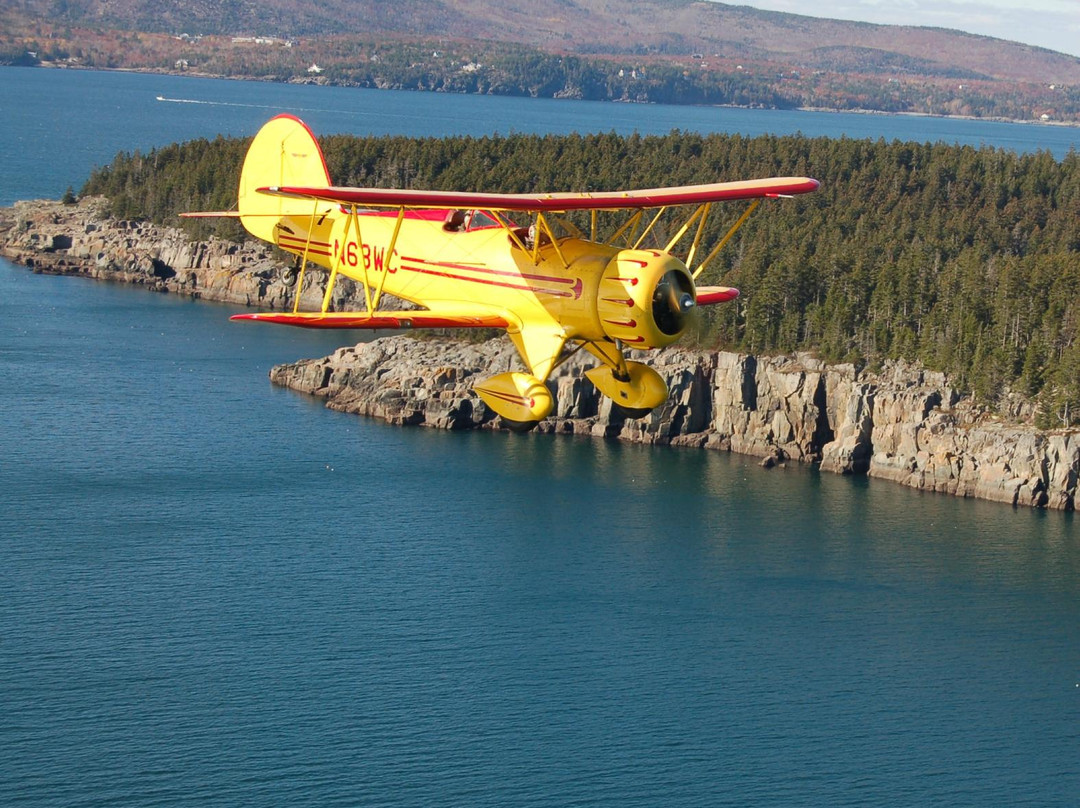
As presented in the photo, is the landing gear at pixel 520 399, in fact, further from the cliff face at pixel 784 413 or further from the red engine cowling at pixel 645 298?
the cliff face at pixel 784 413

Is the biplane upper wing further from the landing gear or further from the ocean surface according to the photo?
the ocean surface

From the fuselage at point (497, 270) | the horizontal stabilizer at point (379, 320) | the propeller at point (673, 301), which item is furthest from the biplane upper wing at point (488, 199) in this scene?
the horizontal stabilizer at point (379, 320)

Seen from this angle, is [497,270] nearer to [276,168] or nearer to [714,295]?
[714,295]

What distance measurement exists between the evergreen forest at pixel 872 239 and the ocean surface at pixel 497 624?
1222 centimetres

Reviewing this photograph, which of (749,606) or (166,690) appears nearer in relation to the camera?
(166,690)

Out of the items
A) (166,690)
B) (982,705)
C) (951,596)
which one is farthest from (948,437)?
(166,690)

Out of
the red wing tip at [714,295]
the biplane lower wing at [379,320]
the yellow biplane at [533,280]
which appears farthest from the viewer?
the red wing tip at [714,295]

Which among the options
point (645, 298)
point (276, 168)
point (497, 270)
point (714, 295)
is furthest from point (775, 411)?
point (645, 298)

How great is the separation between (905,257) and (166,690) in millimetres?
85723

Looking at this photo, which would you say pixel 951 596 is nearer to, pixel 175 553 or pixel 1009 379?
pixel 1009 379

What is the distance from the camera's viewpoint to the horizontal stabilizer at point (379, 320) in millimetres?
40188

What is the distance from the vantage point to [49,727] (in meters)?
78.8

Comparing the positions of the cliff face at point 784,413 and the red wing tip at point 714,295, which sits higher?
the red wing tip at point 714,295

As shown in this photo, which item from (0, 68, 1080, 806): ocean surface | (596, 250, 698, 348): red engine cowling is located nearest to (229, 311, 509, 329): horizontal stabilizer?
(596, 250, 698, 348): red engine cowling
